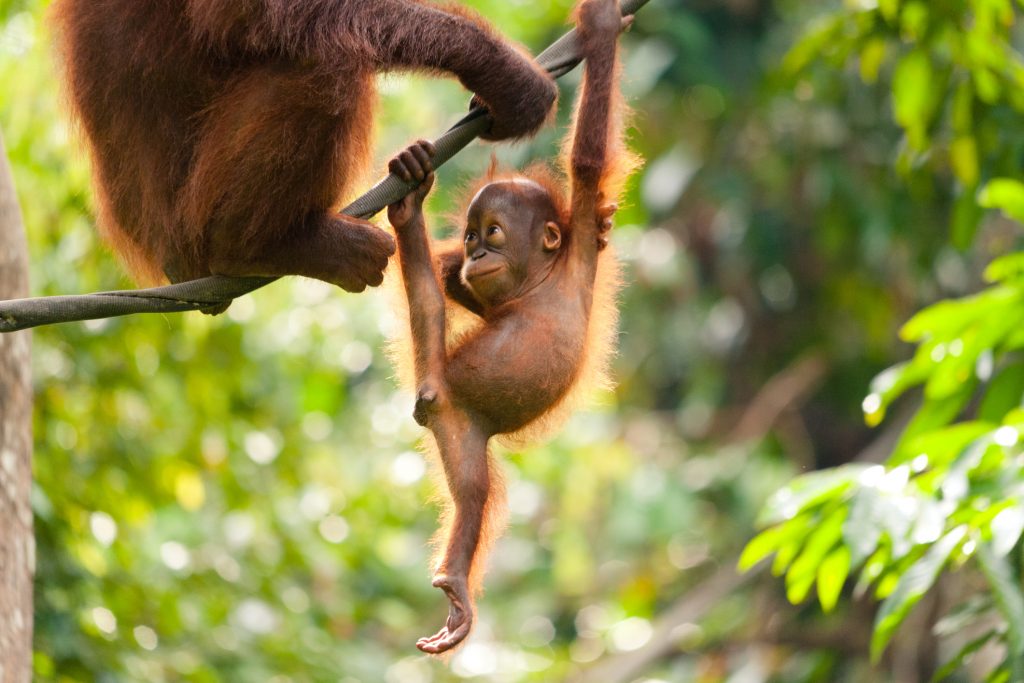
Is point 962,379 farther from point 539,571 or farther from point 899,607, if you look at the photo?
point 539,571

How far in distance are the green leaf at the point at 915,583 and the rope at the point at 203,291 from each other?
170 cm

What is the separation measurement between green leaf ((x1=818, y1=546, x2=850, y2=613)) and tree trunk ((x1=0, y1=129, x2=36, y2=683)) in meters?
2.29

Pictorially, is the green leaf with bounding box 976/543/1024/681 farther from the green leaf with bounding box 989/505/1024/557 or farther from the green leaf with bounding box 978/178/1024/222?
the green leaf with bounding box 978/178/1024/222

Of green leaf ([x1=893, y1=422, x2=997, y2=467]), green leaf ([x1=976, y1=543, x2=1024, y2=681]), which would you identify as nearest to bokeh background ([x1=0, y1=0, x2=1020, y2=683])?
green leaf ([x1=893, y1=422, x2=997, y2=467])

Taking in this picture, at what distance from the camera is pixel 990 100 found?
490 cm

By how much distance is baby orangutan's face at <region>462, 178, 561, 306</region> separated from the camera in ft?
12.1

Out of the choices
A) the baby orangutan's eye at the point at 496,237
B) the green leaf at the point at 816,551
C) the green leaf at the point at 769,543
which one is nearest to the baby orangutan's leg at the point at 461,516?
the baby orangutan's eye at the point at 496,237

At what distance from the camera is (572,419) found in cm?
756

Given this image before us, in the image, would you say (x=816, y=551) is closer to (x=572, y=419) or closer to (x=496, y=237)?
(x=496, y=237)

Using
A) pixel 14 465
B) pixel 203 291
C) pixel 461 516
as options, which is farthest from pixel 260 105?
pixel 14 465

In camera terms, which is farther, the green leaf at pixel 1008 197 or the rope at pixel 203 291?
the green leaf at pixel 1008 197

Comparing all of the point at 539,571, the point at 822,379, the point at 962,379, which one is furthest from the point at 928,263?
the point at 539,571

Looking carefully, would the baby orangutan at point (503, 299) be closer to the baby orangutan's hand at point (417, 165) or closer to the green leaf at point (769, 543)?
the baby orangutan's hand at point (417, 165)

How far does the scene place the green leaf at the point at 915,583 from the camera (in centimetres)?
359
